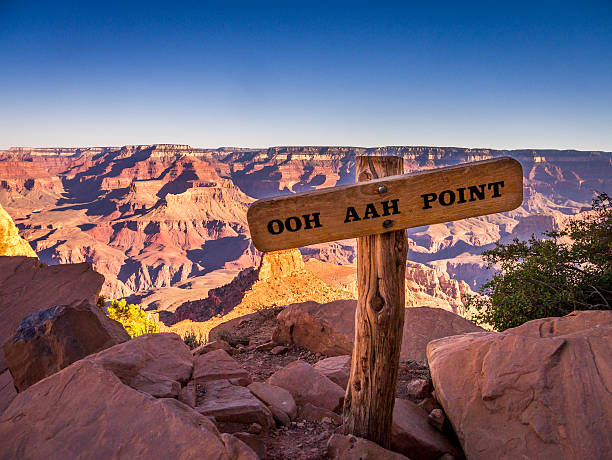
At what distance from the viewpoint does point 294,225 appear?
265 cm

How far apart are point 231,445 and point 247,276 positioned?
27139 millimetres

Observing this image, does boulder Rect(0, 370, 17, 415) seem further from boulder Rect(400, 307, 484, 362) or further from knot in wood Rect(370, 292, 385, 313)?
boulder Rect(400, 307, 484, 362)

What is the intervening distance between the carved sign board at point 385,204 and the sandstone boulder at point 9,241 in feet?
32.0

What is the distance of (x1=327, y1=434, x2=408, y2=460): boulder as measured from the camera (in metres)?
2.70

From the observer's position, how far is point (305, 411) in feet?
13.0

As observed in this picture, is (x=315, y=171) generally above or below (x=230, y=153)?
below

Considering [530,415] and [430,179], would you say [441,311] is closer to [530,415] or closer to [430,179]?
[530,415]

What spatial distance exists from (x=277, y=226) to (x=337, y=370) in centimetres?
308

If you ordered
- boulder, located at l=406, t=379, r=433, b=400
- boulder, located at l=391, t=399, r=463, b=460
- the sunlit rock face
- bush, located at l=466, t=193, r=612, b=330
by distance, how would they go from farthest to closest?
1. the sunlit rock face
2. bush, located at l=466, t=193, r=612, b=330
3. boulder, located at l=406, t=379, r=433, b=400
4. boulder, located at l=391, t=399, r=463, b=460

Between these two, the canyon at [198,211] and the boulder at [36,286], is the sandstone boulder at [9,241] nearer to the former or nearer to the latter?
the boulder at [36,286]

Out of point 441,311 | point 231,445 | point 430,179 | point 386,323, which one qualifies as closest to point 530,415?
point 386,323

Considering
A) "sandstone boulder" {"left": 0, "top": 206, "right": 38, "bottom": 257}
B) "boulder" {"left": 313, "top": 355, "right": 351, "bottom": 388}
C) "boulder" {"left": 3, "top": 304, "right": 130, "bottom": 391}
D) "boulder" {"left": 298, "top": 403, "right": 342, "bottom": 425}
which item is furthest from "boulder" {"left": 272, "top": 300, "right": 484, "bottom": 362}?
"sandstone boulder" {"left": 0, "top": 206, "right": 38, "bottom": 257}

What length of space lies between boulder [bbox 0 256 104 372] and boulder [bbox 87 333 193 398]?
3265 mm

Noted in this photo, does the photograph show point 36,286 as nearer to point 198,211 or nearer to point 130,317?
point 130,317
